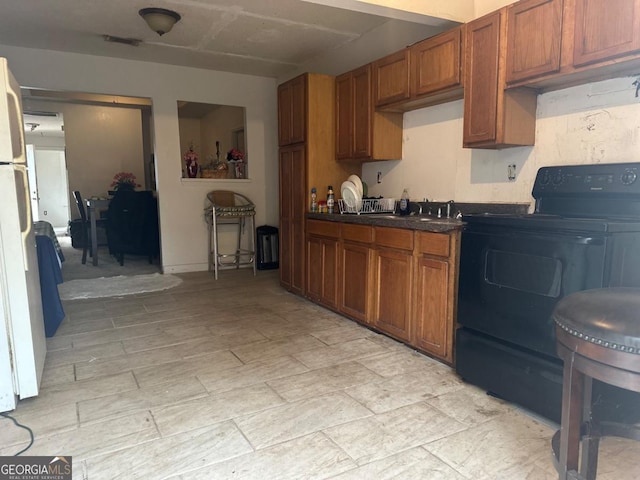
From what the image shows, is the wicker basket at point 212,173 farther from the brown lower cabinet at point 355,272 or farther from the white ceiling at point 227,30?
the brown lower cabinet at point 355,272

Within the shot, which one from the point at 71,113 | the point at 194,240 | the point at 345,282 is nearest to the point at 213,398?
the point at 345,282

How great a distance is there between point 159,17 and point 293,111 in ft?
4.66

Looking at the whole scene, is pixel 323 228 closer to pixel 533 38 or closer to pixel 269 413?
pixel 269 413

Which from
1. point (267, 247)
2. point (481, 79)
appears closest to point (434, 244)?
point (481, 79)

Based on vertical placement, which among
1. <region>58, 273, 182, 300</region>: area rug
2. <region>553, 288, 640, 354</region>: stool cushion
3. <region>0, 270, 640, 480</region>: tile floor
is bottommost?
<region>0, 270, 640, 480</region>: tile floor

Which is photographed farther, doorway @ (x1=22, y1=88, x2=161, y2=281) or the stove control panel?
doorway @ (x1=22, y1=88, x2=161, y2=281)

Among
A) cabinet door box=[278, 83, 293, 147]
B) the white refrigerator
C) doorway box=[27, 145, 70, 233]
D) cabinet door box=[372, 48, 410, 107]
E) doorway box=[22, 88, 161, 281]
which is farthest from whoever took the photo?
doorway box=[27, 145, 70, 233]

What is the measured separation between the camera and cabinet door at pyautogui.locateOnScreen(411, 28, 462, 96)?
2770mm

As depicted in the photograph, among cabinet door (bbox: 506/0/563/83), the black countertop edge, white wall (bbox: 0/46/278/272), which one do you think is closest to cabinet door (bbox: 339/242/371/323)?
the black countertop edge

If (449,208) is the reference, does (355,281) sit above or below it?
below

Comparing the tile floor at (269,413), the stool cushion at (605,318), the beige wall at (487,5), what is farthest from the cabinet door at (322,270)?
the stool cushion at (605,318)

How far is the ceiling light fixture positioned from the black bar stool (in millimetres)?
3743

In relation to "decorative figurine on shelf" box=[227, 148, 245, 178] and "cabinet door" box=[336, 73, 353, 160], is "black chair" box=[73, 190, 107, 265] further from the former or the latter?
"cabinet door" box=[336, 73, 353, 160]

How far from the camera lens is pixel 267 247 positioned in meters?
5.82
